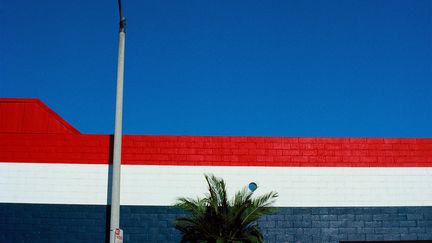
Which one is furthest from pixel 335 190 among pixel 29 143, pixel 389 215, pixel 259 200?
pixel 29 143

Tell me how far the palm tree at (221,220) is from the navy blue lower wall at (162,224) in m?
1.67

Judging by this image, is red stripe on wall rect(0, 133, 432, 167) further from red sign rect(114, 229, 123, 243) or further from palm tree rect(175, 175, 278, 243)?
red sign rect(114, 229, 123, 243)

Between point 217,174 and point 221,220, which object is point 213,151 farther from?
point 221,220

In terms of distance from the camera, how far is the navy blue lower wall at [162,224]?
17609mm

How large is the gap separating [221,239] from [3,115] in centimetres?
964

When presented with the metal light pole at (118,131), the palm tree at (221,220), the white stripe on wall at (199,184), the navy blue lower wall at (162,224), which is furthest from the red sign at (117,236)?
the white stripe on wall at (199,184)

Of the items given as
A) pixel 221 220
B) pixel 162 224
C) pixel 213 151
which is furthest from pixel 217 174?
pixel 221 220

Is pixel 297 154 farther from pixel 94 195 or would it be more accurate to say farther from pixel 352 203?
pixel 94 195

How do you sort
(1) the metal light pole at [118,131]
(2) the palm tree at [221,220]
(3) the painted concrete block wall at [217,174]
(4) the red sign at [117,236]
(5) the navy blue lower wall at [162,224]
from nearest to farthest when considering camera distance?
1. (4) the red sign at [117,236]
2. (1) the metal light pole at [118,131]
3. (2) the palm tree at [221,220]
4. (5) the navy blue lower wall at [162,224]
5. (3) the painted concrete block wall at [217,174]

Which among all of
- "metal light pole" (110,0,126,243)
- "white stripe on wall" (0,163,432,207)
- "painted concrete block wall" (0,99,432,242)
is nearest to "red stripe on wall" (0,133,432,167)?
"painted concrete block wall" (0,99,432,242)

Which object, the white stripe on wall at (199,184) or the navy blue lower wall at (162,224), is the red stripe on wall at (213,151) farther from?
the navy blue lower wall at (162,224)

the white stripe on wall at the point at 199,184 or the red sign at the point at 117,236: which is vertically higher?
the white stripe on wall at the point at 199,184

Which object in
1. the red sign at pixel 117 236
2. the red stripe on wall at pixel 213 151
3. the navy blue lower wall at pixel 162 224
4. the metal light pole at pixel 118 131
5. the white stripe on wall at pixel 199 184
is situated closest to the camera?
the red sign at pixel 117 236

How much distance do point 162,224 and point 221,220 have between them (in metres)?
2.93
